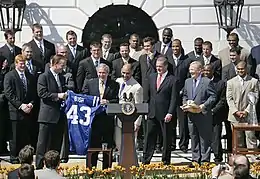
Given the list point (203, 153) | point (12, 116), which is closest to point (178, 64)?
point (203, 153)

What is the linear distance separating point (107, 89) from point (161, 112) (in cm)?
106

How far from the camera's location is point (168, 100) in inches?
494

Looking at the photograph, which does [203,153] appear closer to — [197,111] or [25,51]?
[197,111]

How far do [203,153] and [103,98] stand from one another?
1.99m

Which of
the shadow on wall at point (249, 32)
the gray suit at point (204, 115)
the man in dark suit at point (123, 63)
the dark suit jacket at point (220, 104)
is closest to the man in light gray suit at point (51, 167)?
the gray suit at point (204, 115)

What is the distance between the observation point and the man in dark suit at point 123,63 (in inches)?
517

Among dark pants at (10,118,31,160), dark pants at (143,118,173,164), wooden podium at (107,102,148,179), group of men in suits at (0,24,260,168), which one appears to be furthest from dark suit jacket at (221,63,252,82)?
dark pants at (10,118,31,160)

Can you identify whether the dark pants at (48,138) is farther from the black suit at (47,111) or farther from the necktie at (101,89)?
the necktie at (101,89)

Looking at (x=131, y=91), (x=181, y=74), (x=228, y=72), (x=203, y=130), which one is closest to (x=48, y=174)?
(x=131, y=91)

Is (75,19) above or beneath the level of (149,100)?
above

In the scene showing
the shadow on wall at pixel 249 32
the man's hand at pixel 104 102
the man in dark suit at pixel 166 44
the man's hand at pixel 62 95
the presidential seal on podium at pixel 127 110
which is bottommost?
the presidential seal on podium at pixel 127 110

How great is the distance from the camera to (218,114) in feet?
43.1

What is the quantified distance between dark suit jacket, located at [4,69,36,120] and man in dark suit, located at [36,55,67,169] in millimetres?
637

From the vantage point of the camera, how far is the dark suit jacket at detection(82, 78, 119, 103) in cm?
1208
